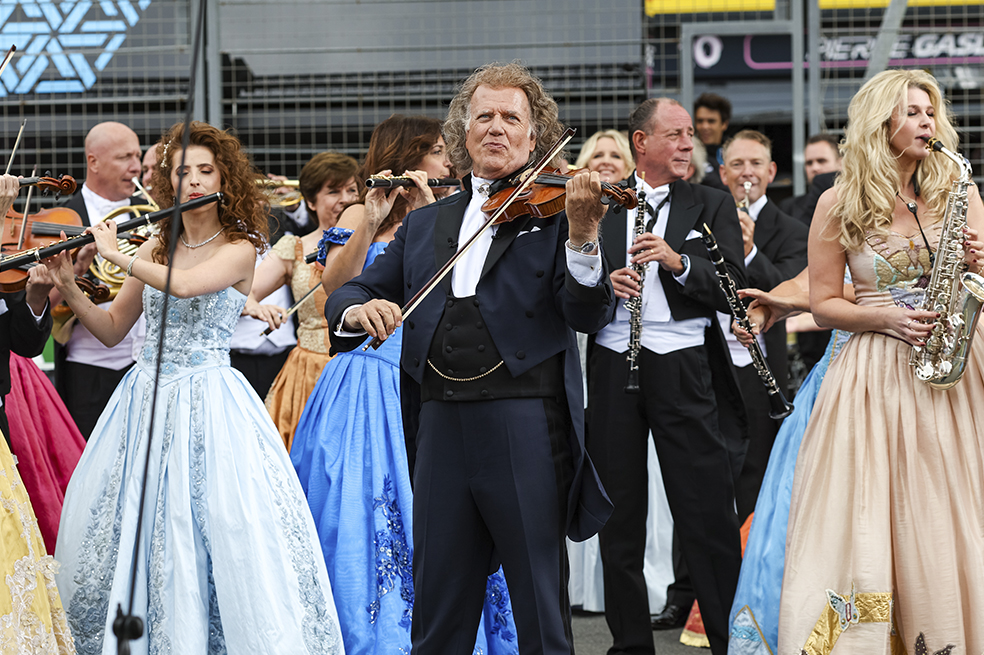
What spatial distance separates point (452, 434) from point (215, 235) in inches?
55.0

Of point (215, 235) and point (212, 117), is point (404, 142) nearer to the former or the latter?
point (215, 235)

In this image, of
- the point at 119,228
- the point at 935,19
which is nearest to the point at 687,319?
the point at 119,228

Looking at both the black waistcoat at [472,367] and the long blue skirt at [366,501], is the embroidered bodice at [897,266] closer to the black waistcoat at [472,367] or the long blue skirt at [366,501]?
the black waistcoat at [472,367]

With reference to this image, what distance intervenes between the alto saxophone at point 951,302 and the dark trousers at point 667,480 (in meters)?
0.82

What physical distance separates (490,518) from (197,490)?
1.09m

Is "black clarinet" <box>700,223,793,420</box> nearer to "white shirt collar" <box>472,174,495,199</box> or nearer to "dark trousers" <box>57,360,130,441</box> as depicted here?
"white shirt collar" <box>472,174,495,199</box>

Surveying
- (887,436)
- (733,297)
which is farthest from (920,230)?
(733,297)

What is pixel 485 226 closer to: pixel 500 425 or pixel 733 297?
pixel 500 425

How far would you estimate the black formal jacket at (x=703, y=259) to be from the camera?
12.8 ft

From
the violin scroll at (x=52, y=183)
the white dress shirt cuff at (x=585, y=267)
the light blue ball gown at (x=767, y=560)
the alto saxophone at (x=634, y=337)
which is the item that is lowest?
the light blue ball gown at (x=767, y=560)

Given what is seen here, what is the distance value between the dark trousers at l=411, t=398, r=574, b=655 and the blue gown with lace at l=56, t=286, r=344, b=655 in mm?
665

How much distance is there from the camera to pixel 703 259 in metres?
3.97

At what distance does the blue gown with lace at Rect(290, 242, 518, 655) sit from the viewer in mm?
3539

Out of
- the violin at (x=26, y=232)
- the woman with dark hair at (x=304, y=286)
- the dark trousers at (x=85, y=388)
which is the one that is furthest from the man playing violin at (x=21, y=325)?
the dark trousers at (x=85, y=388)
